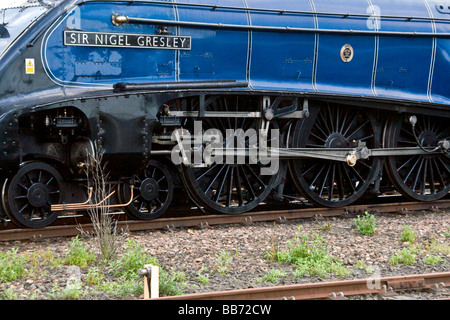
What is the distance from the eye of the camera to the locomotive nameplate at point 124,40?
9266mm

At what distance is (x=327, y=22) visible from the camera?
35.9 feet

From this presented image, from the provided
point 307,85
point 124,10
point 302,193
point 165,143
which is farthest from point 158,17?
point 302,193

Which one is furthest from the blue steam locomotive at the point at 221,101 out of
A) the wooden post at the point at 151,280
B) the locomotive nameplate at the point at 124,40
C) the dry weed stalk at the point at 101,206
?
the wooden post at the point at 151,280

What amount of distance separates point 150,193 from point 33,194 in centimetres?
158

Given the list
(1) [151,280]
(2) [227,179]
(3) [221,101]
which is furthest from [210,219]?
(1) [151,280]

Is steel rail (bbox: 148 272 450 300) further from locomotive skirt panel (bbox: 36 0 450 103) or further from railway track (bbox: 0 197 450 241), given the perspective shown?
locomotive skirt panel (bbox: 36 0 450 103)


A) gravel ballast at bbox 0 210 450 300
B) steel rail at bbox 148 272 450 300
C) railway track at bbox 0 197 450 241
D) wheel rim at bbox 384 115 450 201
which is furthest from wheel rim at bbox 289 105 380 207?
steel rail at bbox 148 272 450 300

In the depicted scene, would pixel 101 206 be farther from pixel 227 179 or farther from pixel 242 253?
pixel 227 179

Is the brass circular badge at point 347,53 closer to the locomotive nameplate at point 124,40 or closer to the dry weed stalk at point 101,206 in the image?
the locomotive nameplate at point 124,40

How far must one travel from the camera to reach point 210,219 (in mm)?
10430

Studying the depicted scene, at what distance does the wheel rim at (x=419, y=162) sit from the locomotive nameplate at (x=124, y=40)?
3.81m

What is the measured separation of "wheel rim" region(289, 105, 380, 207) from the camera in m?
11.1

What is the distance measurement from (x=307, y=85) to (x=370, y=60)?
3.89 ft

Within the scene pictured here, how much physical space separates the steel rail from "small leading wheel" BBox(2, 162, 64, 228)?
11.3 ft
